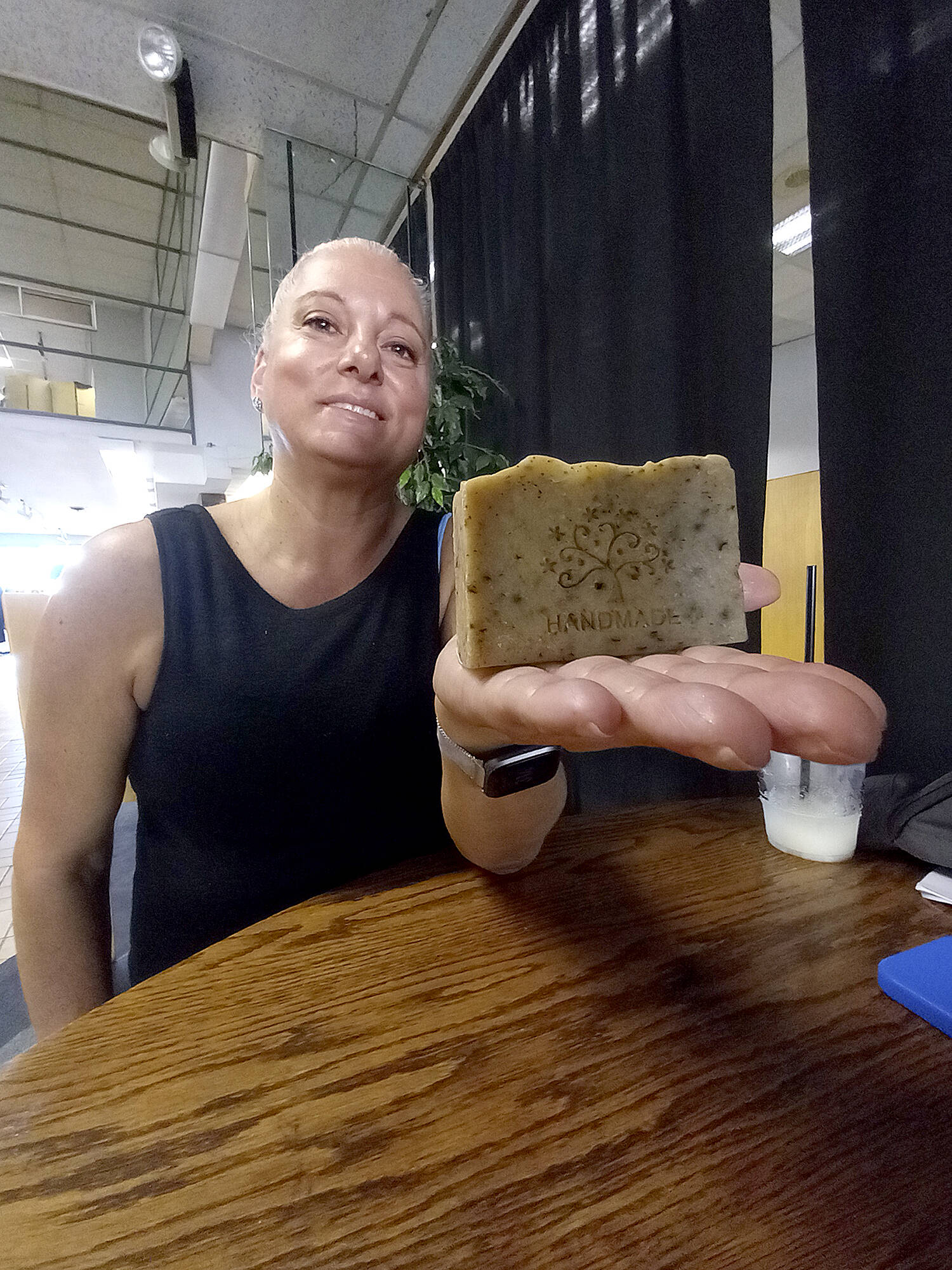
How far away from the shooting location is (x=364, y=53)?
8.75 ft

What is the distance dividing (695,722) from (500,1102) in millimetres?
354

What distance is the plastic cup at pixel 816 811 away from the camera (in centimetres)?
96

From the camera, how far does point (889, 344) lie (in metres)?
1.29

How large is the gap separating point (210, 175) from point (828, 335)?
13.2ft

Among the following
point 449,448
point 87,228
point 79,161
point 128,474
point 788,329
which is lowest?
point 449,448

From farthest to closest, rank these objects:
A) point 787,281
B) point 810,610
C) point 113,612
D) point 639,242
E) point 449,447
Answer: point 787,281, point 449,447, point 639,242, point 810,610, point 113,612

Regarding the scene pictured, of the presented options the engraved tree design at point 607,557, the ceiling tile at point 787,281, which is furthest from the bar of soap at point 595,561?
the ceiling tile at point 787,281

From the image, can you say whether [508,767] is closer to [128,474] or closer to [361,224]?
[361,224]

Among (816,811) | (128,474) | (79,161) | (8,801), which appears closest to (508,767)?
(816,811)

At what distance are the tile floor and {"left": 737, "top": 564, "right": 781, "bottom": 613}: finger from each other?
53.7 inches

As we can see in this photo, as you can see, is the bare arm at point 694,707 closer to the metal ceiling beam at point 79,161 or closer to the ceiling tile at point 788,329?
the ceiling tile at point 788,329

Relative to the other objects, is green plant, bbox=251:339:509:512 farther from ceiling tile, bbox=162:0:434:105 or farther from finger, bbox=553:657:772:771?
finger, bbox=553:657:772:771

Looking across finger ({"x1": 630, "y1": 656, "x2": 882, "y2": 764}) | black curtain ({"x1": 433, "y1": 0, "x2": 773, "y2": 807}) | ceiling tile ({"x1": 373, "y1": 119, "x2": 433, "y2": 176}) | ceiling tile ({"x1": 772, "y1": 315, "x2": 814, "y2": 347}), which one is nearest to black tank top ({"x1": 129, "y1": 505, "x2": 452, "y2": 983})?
finger ({"x1": 630, "y1": 656, "x2": 882, "y2": 764})

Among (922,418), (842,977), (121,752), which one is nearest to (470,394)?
(922,418)
